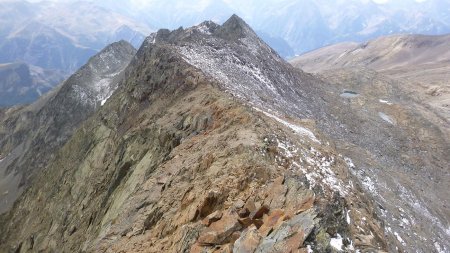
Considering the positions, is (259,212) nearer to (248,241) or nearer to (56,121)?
(248,241)

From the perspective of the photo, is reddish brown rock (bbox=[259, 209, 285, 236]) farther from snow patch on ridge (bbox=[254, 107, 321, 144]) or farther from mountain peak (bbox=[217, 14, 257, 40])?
mountain peak (bbox=[217, 14, 257, 40])

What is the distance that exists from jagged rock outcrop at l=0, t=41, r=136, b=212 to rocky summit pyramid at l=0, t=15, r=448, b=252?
96.4ft

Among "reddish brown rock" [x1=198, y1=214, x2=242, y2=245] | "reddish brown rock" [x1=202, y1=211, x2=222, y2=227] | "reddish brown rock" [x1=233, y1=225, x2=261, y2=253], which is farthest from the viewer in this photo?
"reddish brown rock" [x1=202, y1=211, x2=222, y2=227]

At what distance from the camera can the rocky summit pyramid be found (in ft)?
50.4

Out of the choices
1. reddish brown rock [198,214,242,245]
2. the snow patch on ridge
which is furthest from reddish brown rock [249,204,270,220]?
the snow patch on ridge

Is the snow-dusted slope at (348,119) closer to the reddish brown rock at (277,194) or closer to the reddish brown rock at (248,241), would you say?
the reddish brown rock at (277,194)

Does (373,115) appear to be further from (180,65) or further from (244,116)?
(244,116)

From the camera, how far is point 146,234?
18.6 metres

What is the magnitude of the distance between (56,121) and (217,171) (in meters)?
87.8

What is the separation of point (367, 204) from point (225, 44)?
32737 mm

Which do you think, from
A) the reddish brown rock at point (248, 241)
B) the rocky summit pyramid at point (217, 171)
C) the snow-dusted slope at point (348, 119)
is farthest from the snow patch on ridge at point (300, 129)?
the reddish brown rock at point (248, 241)

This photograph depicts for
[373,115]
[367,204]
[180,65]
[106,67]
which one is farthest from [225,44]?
[106,67]

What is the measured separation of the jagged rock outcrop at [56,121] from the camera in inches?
3536

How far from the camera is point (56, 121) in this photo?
9944 cm
